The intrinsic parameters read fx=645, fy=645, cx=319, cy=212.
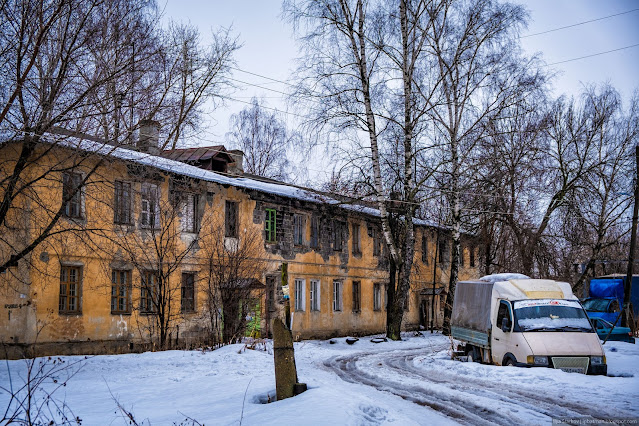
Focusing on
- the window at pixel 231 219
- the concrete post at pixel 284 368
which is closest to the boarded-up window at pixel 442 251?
the window at pixel 231 219

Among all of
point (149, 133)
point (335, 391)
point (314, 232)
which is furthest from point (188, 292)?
point (335, 391)

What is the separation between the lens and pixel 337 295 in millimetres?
33750

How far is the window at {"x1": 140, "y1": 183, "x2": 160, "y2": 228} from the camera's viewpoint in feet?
76.8

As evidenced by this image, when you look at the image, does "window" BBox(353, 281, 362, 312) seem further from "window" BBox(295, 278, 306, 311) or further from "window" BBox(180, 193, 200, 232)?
"window" BBox(180, 193, 200, 232)

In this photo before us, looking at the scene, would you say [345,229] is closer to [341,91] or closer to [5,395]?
[341,91]

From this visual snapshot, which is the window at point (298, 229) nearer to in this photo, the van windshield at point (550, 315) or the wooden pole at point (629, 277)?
the wooden pole at point (629, 277)

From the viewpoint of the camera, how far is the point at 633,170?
3353cm

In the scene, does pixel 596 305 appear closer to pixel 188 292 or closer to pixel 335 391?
pixel 188 292

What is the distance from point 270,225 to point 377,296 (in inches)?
415

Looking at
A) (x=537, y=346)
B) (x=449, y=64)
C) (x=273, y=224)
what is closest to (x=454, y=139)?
(x=449, y=64)

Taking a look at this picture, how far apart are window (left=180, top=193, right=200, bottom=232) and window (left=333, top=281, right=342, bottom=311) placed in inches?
409

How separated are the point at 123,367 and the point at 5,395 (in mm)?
4478

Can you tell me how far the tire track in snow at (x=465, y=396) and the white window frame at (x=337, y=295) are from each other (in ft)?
49.6

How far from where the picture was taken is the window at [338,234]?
111 ft
